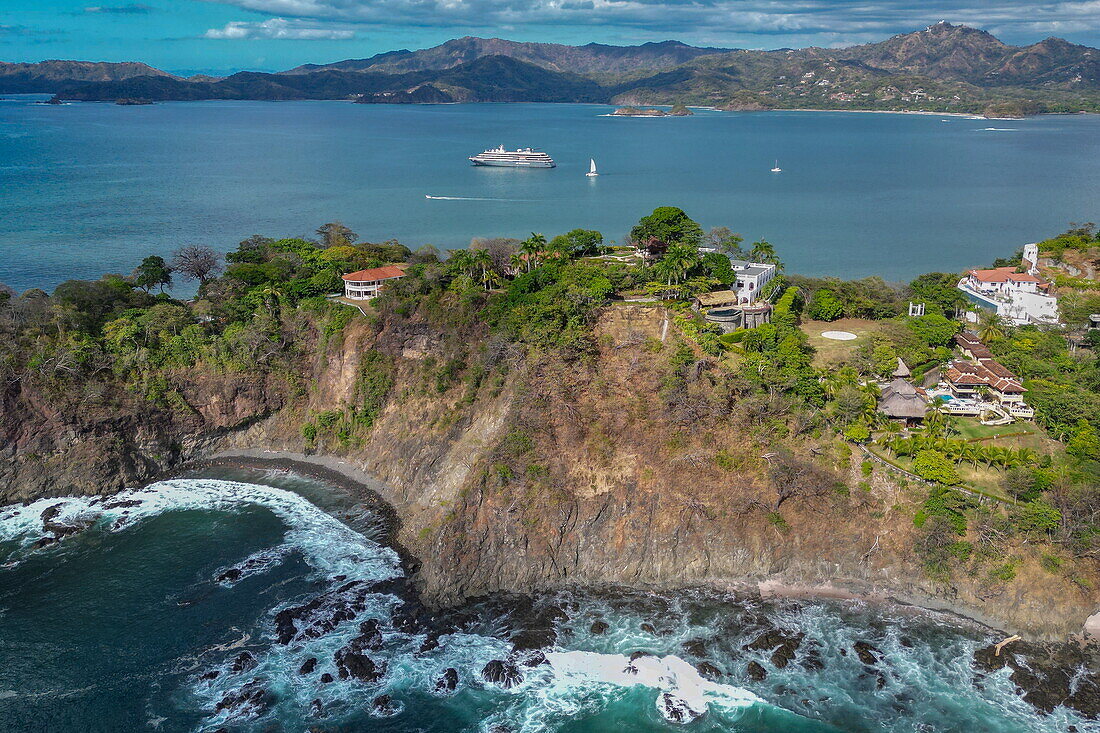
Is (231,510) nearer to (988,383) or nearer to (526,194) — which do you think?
(988,383)

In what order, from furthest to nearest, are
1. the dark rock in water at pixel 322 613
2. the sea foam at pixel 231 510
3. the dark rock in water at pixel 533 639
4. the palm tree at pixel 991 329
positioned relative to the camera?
Result: the palm tree at pixel 991 329 → the sea foam at pixel 231 510 → the dark rock in water at pixel 322 613 → the dark rock in water at pixel 533 639

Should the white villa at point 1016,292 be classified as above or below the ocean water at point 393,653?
above

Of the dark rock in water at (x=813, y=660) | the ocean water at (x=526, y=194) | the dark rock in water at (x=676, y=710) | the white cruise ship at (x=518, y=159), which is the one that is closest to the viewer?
the dark rock in water at (x=676, y=710)

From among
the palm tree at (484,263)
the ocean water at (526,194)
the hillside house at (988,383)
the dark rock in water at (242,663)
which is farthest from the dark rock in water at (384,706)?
the ocean water at (526,194)

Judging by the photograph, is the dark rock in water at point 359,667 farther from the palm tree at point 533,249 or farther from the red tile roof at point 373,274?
the palm tree at point 533,249

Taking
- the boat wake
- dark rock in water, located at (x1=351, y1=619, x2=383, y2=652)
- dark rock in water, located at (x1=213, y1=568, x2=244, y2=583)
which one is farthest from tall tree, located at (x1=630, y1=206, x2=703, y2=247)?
the boat wake

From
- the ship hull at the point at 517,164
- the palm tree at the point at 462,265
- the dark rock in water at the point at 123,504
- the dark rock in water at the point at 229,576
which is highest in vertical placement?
the ship hull at the point at 517,164
